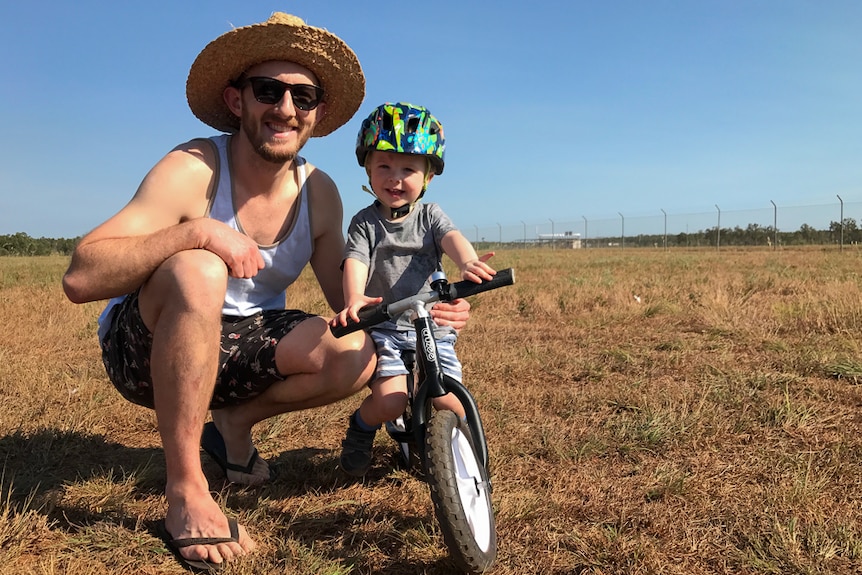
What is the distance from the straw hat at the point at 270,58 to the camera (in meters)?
2.79

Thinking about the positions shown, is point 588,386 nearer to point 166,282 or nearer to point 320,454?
point 320,454

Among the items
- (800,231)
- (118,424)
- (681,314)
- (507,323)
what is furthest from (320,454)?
(800,231)

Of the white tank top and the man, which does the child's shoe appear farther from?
the white tank top

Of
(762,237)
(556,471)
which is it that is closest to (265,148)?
(556,471)

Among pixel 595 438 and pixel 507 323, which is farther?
pixel 507 323

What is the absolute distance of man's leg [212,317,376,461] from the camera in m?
2.81

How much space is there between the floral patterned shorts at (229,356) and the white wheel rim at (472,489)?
1.06 meters

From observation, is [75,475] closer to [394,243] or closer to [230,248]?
[230,248]

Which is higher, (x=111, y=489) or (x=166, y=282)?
(x=166, y=282)

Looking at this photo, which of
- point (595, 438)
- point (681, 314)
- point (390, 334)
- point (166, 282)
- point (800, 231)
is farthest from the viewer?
point (800, 231)

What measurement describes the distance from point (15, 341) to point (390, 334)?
5.09 metres

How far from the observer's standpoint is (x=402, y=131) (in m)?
2.82

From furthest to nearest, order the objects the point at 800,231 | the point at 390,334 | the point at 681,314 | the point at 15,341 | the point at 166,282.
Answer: the point at 800,231 < the point at 681,314 < the point at 15,341 < the point at 390,334 < the point at 166,282

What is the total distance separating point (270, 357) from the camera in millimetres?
2865
